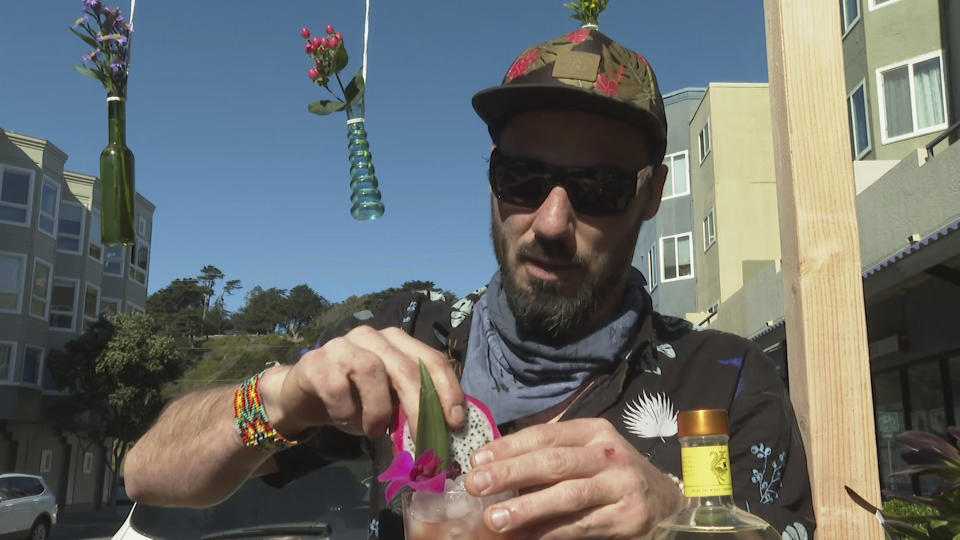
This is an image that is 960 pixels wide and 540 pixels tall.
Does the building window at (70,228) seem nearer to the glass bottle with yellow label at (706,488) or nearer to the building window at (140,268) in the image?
the building window at (140,268)

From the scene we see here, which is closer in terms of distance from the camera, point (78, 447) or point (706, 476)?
point (706, 476)

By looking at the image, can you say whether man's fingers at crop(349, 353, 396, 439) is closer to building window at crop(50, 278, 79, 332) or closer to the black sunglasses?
the black sunglasses

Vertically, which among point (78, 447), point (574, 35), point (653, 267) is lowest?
point (78, 447)

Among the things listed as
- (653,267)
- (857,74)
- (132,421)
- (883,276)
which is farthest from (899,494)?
(132,421)

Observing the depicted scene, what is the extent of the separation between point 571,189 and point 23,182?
119ft

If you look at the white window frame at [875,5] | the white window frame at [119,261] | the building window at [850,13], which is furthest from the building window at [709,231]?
the white window frame at [119,261]

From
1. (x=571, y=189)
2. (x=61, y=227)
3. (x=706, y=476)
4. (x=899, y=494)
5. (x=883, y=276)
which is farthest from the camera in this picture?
(x=61, y=227)

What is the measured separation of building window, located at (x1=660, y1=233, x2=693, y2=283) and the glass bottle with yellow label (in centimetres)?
2799

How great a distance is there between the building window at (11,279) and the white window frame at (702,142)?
26835 mm

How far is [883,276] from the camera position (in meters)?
8.97

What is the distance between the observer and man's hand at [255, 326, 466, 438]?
1.41 meters

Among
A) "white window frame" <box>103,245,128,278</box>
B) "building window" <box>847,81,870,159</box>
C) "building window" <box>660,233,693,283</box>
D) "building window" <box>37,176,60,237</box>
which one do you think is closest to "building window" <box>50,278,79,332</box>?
"building window" <box>37,176,60,237</box>

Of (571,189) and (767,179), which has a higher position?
(767,179)

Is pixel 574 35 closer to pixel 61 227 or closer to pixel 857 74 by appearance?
pixel 857 74
